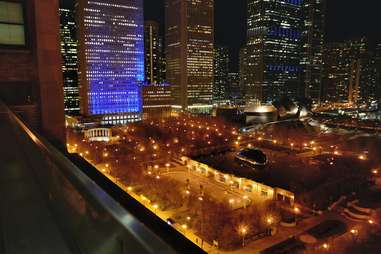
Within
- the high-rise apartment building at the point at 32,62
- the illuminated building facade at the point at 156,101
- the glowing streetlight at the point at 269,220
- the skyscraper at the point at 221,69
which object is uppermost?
the skyscraper at the point at 221,69

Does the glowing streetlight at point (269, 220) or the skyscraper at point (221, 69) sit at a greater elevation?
the skyscraper at point (221, 69)

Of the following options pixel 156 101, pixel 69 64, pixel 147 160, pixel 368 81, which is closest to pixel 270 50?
pixel 368 81

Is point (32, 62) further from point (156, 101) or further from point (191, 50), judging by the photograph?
point (191, 50)

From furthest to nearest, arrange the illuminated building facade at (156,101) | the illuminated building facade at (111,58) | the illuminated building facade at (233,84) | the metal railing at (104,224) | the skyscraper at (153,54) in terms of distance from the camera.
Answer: the illuminated building facade at (233,84) < the skyscraper at (153,54) < the illuminated building facade at (156,101) < the illuminated building facade at (111,58) < the metal railing at (104,224)

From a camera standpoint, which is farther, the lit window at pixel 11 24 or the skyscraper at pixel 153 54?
the skyscraper at pixel 153 54

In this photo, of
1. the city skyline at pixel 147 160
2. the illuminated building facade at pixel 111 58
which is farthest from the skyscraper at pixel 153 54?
the illuminated building facade at pixel 111 58

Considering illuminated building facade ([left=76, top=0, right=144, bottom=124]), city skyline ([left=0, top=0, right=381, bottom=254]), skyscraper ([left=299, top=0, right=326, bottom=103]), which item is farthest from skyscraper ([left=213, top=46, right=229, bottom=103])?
illuminated building facade ([left=76, top=0, right=144, bottom=124])

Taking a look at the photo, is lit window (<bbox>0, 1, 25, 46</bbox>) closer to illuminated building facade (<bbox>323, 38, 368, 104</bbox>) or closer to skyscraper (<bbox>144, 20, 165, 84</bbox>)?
skyscraper (<bbox>144, 20, 165, 84</bbox>)

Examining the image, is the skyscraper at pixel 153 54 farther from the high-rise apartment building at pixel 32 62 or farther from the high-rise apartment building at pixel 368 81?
the high-rise apartment building at pixel 32 62
